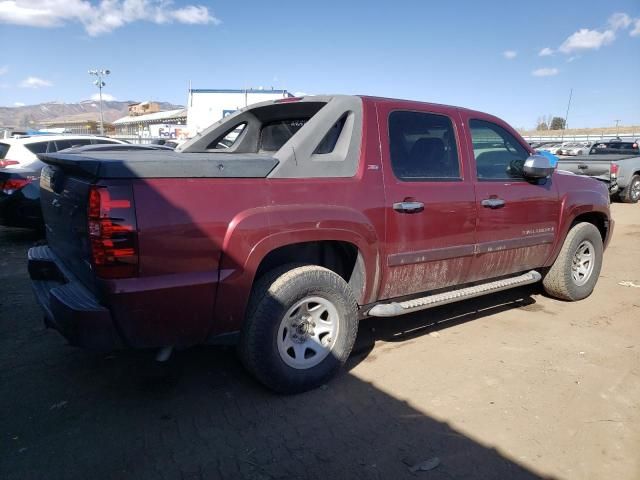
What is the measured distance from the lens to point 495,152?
4.41 meters

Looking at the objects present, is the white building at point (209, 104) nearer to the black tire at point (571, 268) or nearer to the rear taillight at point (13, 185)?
the rear taillight at point (13, 185)

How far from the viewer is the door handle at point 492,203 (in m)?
4.00

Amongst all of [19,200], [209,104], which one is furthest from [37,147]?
[209,104]

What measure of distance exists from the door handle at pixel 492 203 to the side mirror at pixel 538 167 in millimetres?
417

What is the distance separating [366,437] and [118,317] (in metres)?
1.51

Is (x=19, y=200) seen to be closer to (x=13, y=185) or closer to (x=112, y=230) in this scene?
(x=13, y=185)

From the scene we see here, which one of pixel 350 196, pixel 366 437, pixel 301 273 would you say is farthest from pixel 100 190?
pixel 366 437

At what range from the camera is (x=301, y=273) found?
309 centimetres

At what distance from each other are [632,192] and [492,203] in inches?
491

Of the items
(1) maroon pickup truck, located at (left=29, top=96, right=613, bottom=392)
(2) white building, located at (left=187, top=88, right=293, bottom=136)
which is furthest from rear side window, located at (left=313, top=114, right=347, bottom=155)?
(2) white building, located at (left=187, top=88, right=293, bottom=136)

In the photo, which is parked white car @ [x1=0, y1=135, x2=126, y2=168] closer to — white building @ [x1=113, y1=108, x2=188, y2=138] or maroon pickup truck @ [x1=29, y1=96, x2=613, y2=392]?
maroon pickup truck @ [x1=29, y1=96, x2=613, y2=392]

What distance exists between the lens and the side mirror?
4227mm

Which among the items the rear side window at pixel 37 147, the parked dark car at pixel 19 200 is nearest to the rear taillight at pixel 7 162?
the rear side window at pixel 37 147

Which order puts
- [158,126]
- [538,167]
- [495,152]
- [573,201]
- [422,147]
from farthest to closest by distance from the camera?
[158,126]
[573,201]
[495,152]
[538,167]
[422,147]
